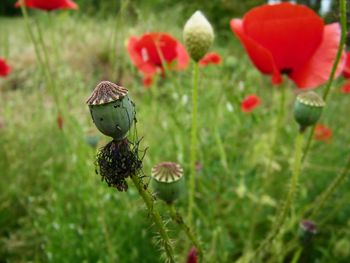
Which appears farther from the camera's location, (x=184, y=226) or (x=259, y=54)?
(x=259, y=54)

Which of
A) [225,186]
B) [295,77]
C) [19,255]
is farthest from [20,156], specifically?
[295,77]

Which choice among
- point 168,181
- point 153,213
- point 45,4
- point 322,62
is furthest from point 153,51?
point 153,213

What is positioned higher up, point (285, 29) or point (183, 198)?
point (285, 29)

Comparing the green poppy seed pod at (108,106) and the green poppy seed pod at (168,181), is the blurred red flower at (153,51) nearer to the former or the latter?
the green poppy seed pod at (168,181)

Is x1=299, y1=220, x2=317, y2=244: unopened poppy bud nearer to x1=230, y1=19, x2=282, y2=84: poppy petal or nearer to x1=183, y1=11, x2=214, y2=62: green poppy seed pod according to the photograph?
x1=230, y1=19, x2=282, y2=84: poppy petal

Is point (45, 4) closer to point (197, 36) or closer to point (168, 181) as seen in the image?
point (197, 36)

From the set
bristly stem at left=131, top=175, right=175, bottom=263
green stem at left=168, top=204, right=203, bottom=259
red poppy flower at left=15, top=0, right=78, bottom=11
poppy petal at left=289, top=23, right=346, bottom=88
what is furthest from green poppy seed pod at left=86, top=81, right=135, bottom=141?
red poppy flower at left=15, top=0, right=78, bottom=11

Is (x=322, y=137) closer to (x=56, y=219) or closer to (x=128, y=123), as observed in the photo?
(x=56, y=219)
